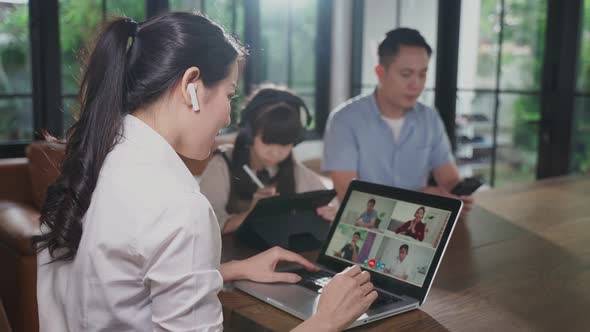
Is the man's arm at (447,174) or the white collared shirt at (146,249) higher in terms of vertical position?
the white collared shirt at (146,249)

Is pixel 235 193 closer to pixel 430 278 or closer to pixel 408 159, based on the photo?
pixel 408 159

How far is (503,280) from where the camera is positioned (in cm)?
141

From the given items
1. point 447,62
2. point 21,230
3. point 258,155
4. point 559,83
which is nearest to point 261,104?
point 258,155

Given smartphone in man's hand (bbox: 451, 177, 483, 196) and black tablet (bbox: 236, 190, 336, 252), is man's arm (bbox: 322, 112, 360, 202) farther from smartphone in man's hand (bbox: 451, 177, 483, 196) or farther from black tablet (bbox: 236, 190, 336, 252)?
black tablet (bbox: 236, 190, 336, 252)

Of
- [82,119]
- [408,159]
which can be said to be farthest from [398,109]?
[82,119]

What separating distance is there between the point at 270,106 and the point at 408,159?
70 cm

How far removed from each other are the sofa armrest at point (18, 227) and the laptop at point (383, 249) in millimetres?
1490

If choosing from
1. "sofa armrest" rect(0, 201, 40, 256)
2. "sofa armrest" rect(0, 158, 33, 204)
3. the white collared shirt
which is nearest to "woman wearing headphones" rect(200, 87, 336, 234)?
"sofa armrest" rect(0, 201, 40, 256)

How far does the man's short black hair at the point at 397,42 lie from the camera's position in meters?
2.47

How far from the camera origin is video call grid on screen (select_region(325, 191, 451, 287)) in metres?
1.27

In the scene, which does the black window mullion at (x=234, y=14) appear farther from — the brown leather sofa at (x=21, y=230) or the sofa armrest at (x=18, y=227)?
the sofa armrest at (x=18, y=227)

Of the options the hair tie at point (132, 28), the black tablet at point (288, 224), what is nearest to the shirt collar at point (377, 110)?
the black tablet at point (288, 224)

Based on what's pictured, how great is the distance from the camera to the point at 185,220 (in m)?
0.87

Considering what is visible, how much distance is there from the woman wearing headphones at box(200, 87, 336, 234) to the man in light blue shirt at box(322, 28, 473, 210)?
0.89ft
